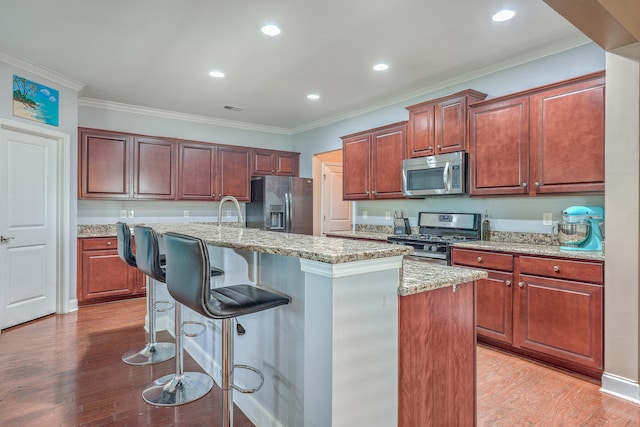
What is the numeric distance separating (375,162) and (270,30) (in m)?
→ 2.15

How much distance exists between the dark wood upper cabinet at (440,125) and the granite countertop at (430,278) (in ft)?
6.95

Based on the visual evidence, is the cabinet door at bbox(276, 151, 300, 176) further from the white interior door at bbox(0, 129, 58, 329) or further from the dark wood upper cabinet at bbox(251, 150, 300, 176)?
the white interior door at bbox(0, 129, 58, 329)

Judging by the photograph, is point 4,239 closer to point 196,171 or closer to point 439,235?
point 196,171

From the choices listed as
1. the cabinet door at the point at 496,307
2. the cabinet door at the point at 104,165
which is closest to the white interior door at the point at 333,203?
the cabinet door at the point at 104,165

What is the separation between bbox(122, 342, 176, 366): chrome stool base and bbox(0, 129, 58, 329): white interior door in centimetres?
167

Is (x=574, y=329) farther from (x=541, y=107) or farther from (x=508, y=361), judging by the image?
(x=541, y=107)

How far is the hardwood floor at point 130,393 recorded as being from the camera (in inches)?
79.8

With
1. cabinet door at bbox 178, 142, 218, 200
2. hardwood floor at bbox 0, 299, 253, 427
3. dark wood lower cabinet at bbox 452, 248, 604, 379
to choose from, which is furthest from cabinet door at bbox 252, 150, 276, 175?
dark wood lower cabinet at bbox 452, 248, 604, 379

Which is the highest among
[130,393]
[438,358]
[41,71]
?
[41,71]

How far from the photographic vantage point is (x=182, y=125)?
5.46 metres

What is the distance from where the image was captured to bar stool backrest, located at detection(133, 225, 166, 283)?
6.91ft

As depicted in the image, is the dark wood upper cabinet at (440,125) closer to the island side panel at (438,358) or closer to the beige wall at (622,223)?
the beige wall at (622,223)

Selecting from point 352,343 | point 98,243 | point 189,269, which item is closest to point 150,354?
point 189,269

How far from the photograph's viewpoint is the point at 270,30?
2857 millimetres
